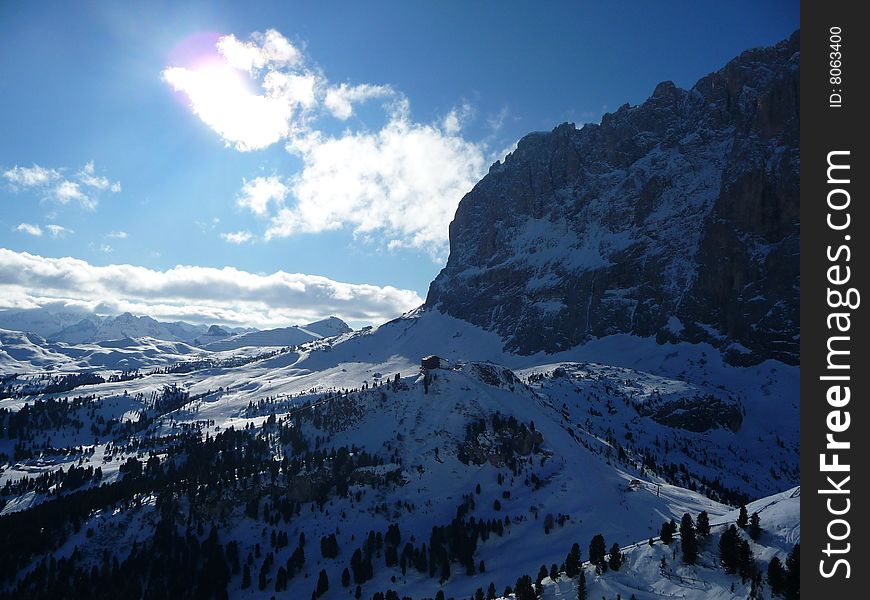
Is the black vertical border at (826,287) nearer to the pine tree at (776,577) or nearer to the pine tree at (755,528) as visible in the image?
the pine tree at (776,577)

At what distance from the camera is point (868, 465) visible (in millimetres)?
24938

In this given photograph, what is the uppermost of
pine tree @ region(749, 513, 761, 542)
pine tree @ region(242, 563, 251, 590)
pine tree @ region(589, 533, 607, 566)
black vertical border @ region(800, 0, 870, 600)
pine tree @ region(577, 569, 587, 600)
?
black vertical border @ region(800, 0, 870, 600)

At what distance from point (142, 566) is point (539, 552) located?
93.1 meters

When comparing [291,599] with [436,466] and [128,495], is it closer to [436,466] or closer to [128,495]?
[436,466]

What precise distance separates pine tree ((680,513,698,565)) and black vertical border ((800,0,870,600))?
27.7 metres

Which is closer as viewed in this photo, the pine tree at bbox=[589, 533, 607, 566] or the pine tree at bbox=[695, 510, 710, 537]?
the pine tree at bbox=[695, 510, 710, 537]

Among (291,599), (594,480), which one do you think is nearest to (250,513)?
(291,599)

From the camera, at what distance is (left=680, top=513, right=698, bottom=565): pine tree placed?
50.1 meters

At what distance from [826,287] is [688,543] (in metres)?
35.0

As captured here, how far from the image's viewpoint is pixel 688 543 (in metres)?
51.1

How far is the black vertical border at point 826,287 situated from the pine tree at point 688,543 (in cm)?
2769

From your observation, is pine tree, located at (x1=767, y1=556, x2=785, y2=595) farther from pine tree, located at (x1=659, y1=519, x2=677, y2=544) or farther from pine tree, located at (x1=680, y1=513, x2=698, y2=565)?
pine tree, located at (x1=659, y1=519, x2=677, y2=544)

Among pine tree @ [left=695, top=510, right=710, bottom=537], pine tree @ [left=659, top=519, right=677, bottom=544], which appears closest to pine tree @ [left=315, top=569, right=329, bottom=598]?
pine tree @ [left=659, top=519, right=677, bottom=544]

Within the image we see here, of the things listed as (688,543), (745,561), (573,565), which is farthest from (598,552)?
(745,561)
